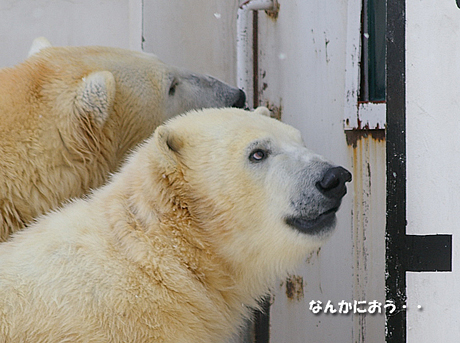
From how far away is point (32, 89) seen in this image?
2.40 meters

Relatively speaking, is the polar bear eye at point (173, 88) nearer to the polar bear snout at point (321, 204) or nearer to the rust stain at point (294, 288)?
the polar bear snout at point (321, 204)

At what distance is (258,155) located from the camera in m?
1.97

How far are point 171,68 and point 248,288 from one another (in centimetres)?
105

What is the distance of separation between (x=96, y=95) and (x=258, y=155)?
28.9 inches

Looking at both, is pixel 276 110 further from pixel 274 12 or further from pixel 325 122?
pixel 274 12

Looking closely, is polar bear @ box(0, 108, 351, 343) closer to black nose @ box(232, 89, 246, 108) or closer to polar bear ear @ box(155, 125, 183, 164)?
polar bear ear @ box(155, 125, 183, 164)

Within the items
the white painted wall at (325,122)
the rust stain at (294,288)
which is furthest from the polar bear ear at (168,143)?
the rust stain at (294,288)

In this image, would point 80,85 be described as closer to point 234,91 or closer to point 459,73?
point 234,91

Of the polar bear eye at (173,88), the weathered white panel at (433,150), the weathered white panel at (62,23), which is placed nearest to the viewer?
the weathered white panel at (433,150)

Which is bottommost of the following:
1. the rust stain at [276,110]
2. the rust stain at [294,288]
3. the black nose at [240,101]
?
the rust stain at [294,288]

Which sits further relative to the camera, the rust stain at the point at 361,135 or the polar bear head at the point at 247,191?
the rust stain at the point at 361,135

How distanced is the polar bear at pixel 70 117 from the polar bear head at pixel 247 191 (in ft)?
1.74

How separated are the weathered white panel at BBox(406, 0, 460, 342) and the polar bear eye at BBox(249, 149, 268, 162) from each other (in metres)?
0.48

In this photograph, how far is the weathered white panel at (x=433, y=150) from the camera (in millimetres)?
1587
